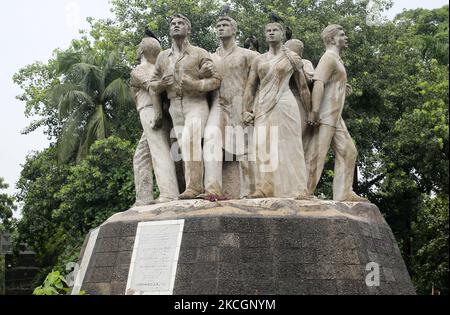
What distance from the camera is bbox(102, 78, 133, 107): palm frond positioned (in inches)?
998

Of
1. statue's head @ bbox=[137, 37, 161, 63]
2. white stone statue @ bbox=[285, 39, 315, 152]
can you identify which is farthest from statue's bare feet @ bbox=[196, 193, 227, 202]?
statue's head @ bbox=[137, 37, 161, 63]

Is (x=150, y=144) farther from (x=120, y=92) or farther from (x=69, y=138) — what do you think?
(x=69, y=138)

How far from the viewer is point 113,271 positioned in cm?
1093

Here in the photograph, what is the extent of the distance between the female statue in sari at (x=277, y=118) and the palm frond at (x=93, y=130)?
46.2 feet

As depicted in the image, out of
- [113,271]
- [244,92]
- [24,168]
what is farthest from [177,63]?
[24,168]

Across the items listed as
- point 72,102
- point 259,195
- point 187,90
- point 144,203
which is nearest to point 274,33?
point 187,90

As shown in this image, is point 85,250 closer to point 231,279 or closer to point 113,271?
point 113,271

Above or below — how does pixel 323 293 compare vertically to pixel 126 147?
above

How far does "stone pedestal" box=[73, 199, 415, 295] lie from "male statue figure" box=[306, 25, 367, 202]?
79 cm

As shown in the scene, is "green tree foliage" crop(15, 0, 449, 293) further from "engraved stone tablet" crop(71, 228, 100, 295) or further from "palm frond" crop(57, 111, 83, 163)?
"engraved stone tablet" crop(71, 228, 100, 295)

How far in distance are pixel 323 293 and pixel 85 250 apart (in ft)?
12.8

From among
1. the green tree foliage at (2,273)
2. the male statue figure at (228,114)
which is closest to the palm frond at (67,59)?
the green tree foliage at (2,273)

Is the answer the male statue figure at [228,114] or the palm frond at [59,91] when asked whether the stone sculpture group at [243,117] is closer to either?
the male statue figure at [228,114]

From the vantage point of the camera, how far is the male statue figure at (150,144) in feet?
39.0
